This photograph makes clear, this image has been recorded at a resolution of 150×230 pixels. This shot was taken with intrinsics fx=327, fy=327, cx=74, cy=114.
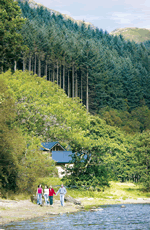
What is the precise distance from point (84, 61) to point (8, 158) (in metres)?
93.1

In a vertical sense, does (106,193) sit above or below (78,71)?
below

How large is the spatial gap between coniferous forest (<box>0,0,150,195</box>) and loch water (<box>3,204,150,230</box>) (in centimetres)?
928

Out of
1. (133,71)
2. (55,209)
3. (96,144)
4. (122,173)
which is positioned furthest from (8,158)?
(133,71)

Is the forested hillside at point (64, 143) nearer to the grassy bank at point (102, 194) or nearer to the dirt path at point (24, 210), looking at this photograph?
the grassy bank at point (102, 194)

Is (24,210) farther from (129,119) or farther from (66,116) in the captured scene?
(129,119)

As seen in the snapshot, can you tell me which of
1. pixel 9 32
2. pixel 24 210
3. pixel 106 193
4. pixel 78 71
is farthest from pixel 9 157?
pixel 78 71

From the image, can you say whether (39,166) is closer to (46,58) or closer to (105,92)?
(46,58)

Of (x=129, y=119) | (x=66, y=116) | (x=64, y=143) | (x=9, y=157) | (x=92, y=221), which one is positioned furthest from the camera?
(x=129, y=119)

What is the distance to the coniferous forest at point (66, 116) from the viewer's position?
3903 centimetres

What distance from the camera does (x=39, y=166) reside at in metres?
38.1

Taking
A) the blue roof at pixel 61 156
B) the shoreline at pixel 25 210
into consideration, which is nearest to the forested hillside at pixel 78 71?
the blue roof at pixel 61 156

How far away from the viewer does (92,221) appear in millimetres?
26906

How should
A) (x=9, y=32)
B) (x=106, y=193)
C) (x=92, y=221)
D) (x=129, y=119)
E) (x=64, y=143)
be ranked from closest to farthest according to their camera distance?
(x=92, y=221), (x=106, y=193), (x=64, y=143), (x=9, y=32), (x=129, y=119)

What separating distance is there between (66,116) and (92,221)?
1529 inches
